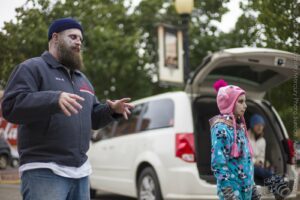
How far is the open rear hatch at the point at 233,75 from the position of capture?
6272 millimetres

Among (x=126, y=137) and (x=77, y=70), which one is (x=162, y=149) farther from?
(x=77, y=70)

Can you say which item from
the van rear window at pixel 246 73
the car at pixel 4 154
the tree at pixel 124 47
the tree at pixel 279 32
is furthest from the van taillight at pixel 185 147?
the car at pixel 4 154

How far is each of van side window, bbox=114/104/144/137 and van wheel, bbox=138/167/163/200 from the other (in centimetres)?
85

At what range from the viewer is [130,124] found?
8055 millimetres

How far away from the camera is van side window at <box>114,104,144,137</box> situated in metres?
7.90

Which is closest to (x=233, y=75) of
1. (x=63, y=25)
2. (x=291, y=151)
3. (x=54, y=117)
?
(x=291, y=151)

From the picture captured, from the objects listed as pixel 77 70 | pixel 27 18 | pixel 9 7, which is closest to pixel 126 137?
pixel 27 18

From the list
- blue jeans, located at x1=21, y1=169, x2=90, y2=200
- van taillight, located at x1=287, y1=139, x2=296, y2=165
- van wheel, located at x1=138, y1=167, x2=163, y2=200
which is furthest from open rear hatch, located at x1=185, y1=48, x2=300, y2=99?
blue jeans, located at x1=21, y1=169, x2=90, y2=200

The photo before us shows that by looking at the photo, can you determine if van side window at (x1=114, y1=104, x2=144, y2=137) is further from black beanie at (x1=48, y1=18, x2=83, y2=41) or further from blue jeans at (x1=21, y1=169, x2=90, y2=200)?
blue jeans at (x1=21, y1=169, x2=90, y2=200)

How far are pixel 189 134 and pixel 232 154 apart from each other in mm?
2579

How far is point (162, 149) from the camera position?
683cm

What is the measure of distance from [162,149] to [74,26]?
3.72m

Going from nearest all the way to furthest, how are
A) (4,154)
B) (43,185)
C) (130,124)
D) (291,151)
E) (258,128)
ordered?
(43,185), (291,151), (258,128), (130,124), (4,154)

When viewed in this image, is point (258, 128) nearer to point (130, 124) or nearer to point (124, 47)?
point (130, 124)
